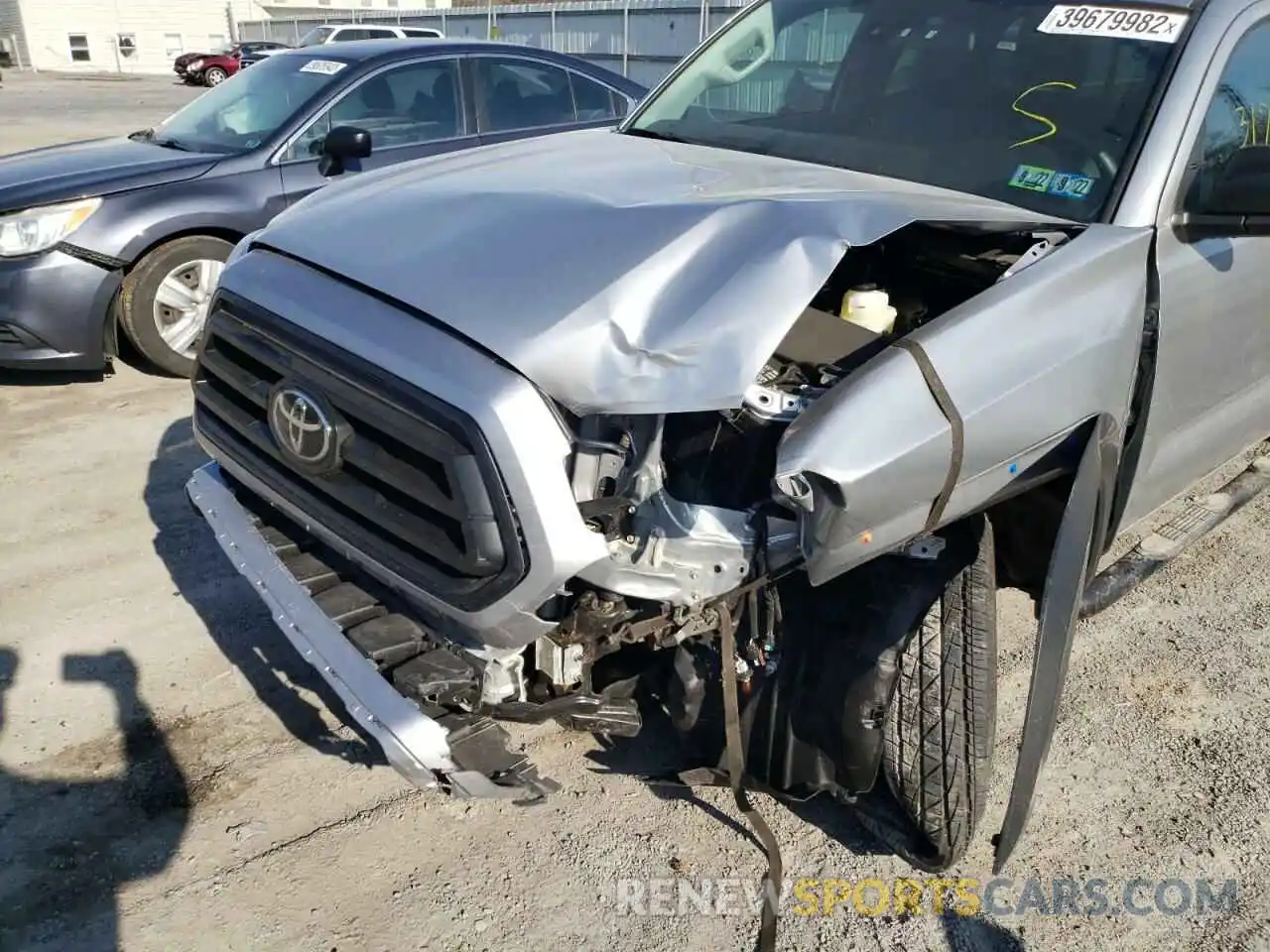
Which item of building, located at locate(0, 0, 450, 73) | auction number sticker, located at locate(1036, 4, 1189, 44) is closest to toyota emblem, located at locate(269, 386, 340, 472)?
auction number sticker, located at locate(1036, 4, 1189, 44)

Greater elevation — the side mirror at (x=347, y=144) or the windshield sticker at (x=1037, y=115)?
the windshield sticker at (x=1037, y=115)

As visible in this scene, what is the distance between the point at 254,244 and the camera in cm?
274

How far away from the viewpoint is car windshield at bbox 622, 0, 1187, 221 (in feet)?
9.26

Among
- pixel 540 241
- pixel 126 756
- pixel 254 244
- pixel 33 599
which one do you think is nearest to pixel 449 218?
pixel 540 241

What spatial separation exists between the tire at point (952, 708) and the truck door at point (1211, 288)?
0.76 m

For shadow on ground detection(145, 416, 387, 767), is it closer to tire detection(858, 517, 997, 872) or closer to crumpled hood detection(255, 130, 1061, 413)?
crumpled hood detection(255, 130, 1061, 413)

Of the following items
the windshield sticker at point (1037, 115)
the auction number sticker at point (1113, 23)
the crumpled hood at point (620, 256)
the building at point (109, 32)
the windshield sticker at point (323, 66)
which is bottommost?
the building at point (109, 32)

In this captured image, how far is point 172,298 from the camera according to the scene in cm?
551

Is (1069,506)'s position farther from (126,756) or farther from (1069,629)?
(126,756)

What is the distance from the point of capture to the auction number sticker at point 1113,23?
2.87 m

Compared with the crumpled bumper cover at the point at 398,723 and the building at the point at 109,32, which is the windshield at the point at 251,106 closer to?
the crumpled bumper cover at the point at 398,723

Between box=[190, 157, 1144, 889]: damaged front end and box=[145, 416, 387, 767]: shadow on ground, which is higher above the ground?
box=[190, 157, 1144, 889]: damaged front end

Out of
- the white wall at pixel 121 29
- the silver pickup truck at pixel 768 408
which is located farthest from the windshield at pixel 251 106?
the white wall at pixel 121 29

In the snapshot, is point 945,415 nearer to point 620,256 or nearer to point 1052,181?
point 620,256
